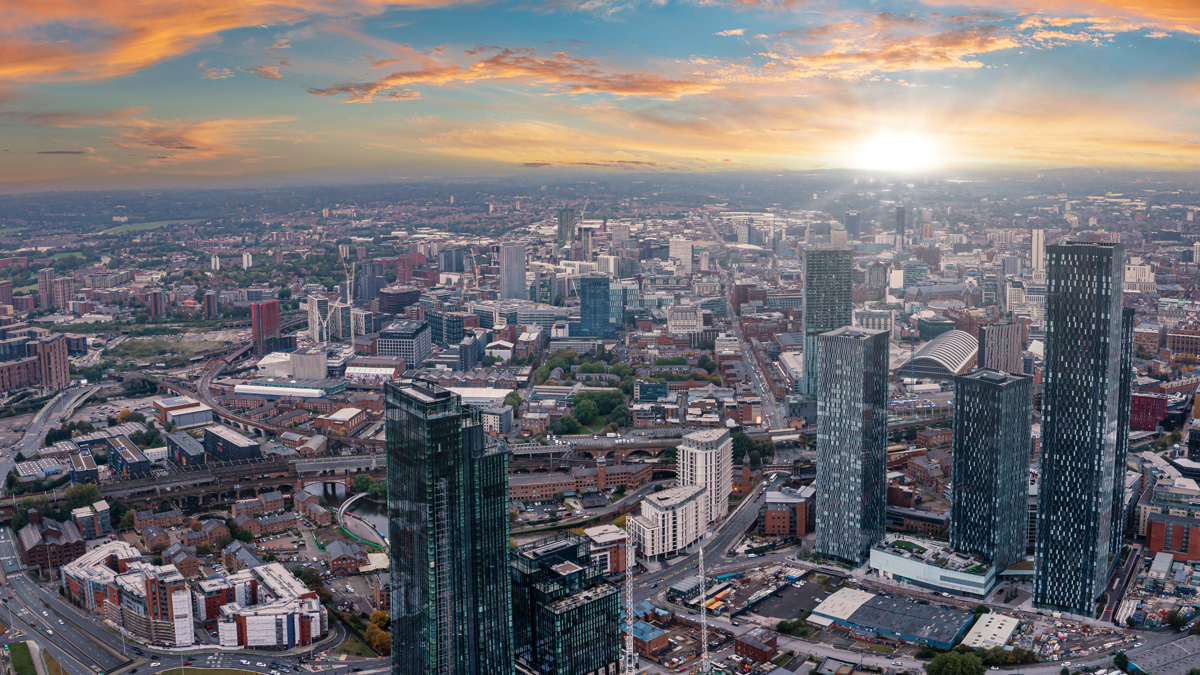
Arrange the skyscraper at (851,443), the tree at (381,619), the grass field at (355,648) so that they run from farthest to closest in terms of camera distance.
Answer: the skyscraper at (851,443) < the tree at (381,619) < the grass field at (355,648)

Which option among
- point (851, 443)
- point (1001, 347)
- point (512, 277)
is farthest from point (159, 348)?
point (1001, 347)

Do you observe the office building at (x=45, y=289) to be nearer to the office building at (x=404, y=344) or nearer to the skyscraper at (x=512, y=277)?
the office building at (x=404, y=344)

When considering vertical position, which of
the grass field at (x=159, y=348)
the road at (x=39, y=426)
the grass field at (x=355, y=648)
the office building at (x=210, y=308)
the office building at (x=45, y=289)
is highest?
the office building at (x=45, y=289)

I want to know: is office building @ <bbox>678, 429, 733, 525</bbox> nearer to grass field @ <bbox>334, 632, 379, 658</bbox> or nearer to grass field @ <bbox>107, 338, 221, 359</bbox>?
grass field @ <bbox>334, 632, 379, 658</bbox>

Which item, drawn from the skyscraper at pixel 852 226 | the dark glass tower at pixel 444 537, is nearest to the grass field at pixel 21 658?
the dark glass tower at pixel 444 537

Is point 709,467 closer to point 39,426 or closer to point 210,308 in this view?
point 39,426
